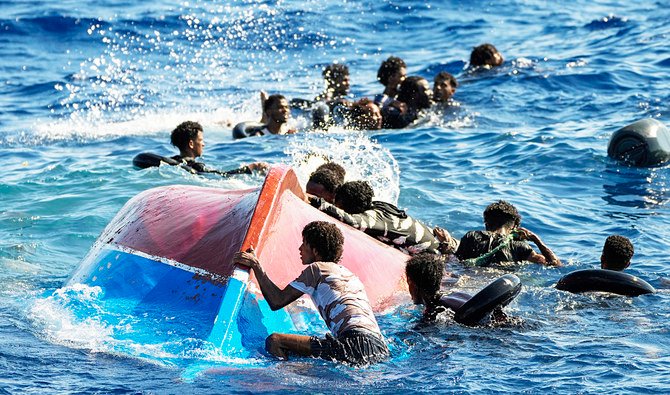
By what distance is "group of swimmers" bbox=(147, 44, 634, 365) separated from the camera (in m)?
7.02

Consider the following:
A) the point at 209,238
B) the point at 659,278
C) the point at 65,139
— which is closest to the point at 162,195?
the point at 209,238

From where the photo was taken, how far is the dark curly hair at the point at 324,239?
722 centimetres

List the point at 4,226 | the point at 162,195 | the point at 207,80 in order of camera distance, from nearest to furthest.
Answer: the point at 162,195 < the point at 4,226 < the point at 207,80

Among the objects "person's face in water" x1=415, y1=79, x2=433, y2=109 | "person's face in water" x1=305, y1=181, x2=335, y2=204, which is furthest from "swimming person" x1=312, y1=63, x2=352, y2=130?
"person's face in water" x1=305, y1=181, x2=335, y2=204

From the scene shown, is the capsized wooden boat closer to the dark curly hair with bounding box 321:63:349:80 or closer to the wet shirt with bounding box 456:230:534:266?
the wet shirt with bounding box 456:230:534:266

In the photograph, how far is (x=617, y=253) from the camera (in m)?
9.27

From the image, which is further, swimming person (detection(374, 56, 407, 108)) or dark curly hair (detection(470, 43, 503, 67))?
dark curly hair (detection(470, 43, 503, 67))

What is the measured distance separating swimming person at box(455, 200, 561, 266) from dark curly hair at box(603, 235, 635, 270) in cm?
89

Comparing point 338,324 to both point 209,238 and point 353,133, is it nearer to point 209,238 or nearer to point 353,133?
point 209,238

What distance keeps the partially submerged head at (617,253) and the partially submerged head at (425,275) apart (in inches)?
82.2

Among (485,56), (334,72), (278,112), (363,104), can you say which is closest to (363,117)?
(363,104)

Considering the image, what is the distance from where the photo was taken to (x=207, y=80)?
70.7 feet

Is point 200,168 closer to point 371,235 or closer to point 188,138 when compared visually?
point 188,138

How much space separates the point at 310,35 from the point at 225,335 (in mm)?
17823
